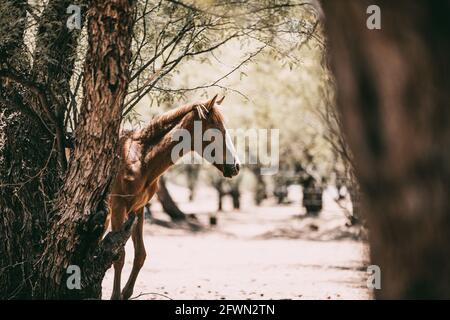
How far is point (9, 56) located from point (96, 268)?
7.76 ft

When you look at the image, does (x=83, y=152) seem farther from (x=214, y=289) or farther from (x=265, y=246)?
(x=265, y=246)

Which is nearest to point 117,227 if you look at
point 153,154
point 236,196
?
point 153,154

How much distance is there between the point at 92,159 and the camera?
20.6 ft

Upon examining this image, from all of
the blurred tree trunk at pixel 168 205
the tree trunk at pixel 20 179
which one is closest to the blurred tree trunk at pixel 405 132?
the tree trunk at pixel 20 179

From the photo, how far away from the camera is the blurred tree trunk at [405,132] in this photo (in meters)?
2.22

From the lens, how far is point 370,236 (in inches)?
97.0

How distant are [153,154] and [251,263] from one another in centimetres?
769

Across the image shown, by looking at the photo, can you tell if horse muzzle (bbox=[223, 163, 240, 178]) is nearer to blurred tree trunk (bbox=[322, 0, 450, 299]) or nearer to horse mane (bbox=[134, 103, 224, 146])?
horse mane (bbox=[134, 103, 224, 146])

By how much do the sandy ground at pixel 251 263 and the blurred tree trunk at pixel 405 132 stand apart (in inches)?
109

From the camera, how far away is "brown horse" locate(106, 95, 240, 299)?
893 centimetres

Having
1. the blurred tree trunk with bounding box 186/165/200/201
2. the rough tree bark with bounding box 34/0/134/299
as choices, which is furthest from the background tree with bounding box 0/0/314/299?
the blurred tree trunk with bounding box 186/165/200/201

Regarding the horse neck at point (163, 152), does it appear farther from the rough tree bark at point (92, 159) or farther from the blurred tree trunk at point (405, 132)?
the blurred tree trunk at point (405, 132)

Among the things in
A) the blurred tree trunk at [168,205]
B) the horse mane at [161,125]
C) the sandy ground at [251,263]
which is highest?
the horse mane at [161,125]

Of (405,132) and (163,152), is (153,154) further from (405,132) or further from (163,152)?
(405,132)
